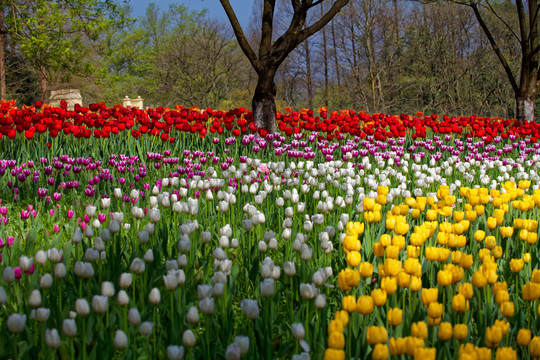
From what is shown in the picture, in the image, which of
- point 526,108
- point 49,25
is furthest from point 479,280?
point 49,25

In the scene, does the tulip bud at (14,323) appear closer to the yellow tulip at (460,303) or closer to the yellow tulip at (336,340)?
the yellow tulip at (336,340)

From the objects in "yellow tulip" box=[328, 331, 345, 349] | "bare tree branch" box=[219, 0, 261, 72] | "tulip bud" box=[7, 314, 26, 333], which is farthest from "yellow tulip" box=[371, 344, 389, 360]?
"bare tree branch" box=[219, 0, 261, 72]

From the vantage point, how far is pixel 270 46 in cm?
746

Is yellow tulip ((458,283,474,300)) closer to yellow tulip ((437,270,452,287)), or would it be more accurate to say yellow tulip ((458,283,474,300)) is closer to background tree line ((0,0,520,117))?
yellow tulip ((437,270,452,287))

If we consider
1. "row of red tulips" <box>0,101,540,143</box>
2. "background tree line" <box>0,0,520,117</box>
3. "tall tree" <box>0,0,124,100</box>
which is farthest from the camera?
"background tree line" <box>0,0,520,117</box>

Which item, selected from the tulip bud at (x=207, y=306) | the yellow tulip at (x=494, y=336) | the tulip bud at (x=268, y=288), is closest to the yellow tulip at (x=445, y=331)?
the yellow tulip at (x=494, y=336)

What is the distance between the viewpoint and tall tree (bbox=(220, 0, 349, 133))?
720 cm

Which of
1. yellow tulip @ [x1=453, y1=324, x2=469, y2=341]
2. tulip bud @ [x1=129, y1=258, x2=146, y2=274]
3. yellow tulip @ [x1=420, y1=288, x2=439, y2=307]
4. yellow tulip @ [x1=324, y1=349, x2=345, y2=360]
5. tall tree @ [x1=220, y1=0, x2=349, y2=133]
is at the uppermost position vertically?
tall tree @ [x1=220, y1=0, x2=349, y2=133]

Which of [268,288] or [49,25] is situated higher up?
[49,25]

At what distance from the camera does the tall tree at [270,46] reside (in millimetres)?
7199

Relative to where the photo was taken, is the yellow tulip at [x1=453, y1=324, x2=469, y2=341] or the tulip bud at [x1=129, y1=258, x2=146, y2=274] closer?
the yellow tulip at [x1=453, y1=324, x2=469, y2=341]

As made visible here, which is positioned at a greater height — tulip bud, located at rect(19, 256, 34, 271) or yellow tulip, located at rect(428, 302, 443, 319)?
tulip bud, located at rect(19, 256, 34, 271)

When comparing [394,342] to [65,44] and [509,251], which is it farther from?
[65,44]

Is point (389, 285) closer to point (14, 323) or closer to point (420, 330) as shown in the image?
point (420, 330)
